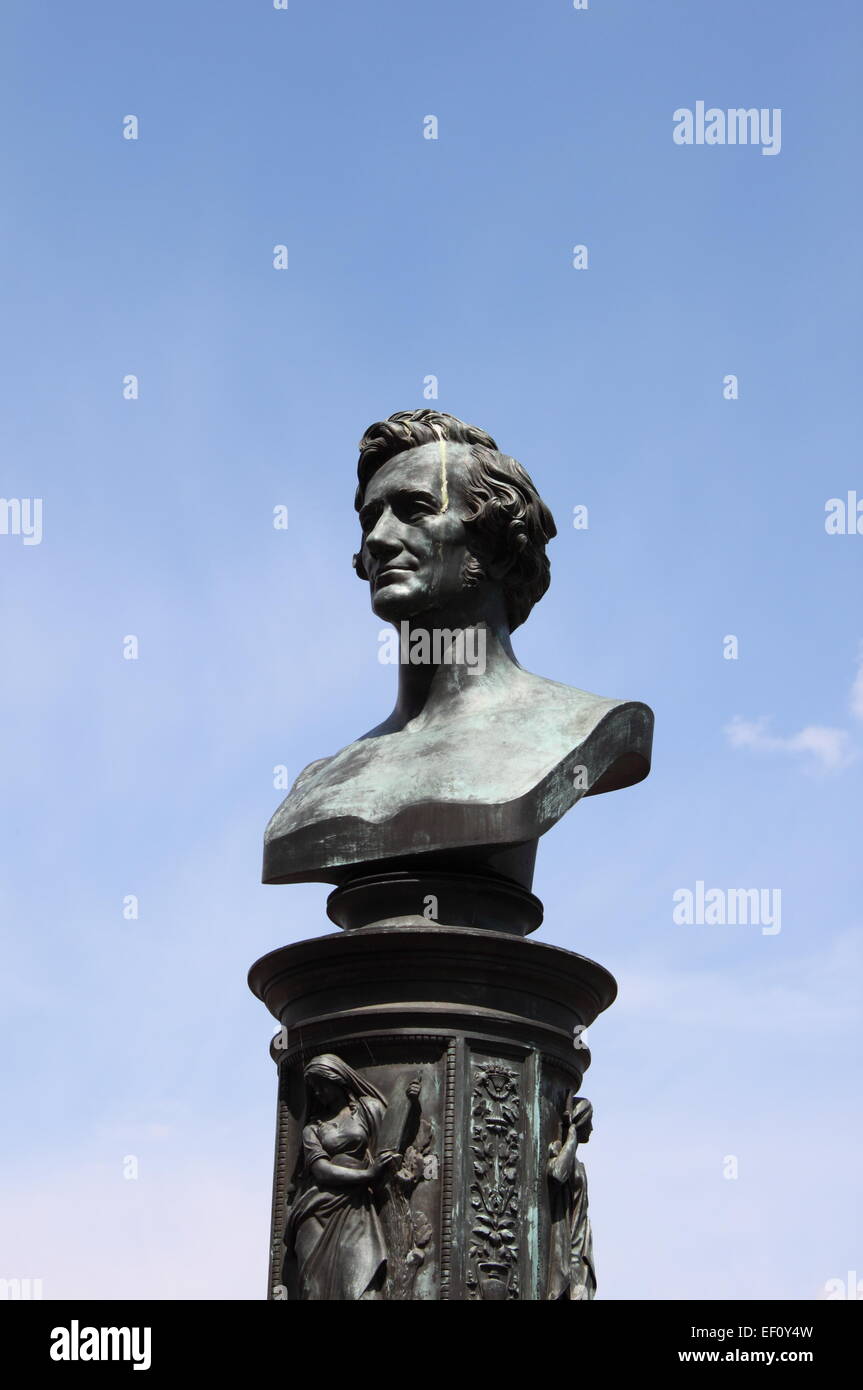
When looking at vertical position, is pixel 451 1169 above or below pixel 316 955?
below

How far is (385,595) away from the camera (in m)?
10.2

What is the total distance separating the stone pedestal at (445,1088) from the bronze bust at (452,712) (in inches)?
22.1

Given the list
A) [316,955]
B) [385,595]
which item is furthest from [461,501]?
[316,955]

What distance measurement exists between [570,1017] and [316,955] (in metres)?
1.39

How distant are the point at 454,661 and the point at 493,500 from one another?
95 cm

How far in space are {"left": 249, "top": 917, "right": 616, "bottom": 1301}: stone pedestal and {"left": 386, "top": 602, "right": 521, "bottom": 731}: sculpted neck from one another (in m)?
1.49

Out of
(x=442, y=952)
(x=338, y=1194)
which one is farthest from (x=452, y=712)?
(x=338, y=1194)

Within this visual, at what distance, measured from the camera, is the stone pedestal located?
334 inches

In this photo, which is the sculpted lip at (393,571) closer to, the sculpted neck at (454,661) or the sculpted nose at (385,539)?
the sculpted nose at (385,539)

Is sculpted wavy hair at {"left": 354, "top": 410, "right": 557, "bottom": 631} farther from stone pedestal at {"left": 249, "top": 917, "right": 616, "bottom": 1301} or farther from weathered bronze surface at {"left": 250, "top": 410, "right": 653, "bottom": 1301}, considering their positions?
stone pedestal at {"left": 249, "top": 917, "right": 616, "bottom": 1301}

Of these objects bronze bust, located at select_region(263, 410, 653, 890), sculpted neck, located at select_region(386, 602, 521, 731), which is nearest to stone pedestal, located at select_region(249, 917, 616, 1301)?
bronze bust, located at select_region(263, 410, 653, 890)

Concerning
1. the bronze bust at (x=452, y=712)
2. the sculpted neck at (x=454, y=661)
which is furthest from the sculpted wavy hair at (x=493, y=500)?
the sculpted neck at (x=454, y=661)

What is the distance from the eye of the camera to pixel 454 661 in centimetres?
1036
